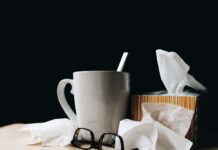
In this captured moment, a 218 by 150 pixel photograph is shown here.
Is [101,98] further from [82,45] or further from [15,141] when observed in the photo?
[82,45]

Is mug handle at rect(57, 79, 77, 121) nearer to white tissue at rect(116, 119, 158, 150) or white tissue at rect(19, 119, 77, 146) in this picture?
white tissue at rect(19, 119, 77, 146)

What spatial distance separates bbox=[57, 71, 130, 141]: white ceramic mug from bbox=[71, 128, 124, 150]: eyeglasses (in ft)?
0.04

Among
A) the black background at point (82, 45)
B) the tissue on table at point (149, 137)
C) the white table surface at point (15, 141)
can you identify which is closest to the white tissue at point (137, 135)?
the tissue on table at point (149, 137)

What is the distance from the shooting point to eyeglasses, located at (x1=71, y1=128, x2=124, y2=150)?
22.2 inches

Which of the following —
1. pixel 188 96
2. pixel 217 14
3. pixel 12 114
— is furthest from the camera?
pixel 12 114

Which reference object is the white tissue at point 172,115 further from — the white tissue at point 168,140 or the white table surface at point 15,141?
the white table surface at point 15,141

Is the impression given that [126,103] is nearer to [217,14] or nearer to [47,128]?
[47,128]

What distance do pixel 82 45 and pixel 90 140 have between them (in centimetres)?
39

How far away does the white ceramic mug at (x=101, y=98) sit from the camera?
568 millimetres

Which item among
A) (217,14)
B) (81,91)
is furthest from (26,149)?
(217,14)

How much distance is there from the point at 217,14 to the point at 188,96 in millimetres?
374

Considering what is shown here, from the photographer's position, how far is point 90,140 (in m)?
0.61

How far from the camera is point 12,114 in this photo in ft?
2.96

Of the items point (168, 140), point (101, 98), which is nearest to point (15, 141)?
point (101, 98)
